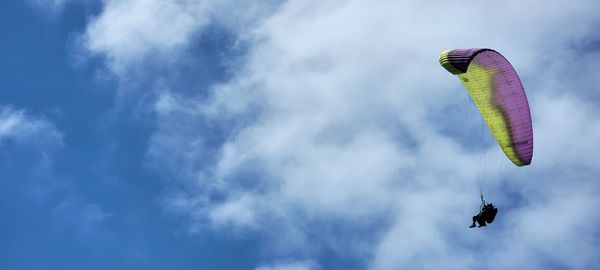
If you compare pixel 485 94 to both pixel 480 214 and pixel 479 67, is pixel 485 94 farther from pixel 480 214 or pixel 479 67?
pixel 480 214

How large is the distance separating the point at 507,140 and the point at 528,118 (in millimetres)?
2010

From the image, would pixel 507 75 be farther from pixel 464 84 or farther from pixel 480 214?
pixel 480 214

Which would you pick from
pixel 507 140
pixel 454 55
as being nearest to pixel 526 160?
pixel 507 140

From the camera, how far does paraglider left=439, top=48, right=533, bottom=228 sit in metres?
89.2

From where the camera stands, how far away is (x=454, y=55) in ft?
295

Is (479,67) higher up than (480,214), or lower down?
higher up

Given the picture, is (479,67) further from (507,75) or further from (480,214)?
(480,214)

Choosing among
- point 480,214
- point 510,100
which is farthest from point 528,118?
point 480,214

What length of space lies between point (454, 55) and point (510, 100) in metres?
4.76

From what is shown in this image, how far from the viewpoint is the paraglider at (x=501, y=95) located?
89188mm

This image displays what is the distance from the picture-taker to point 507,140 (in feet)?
294

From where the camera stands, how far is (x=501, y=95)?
89688 millimetres

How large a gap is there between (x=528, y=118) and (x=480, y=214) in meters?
7.24

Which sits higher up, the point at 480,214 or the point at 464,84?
the point at 464,84
